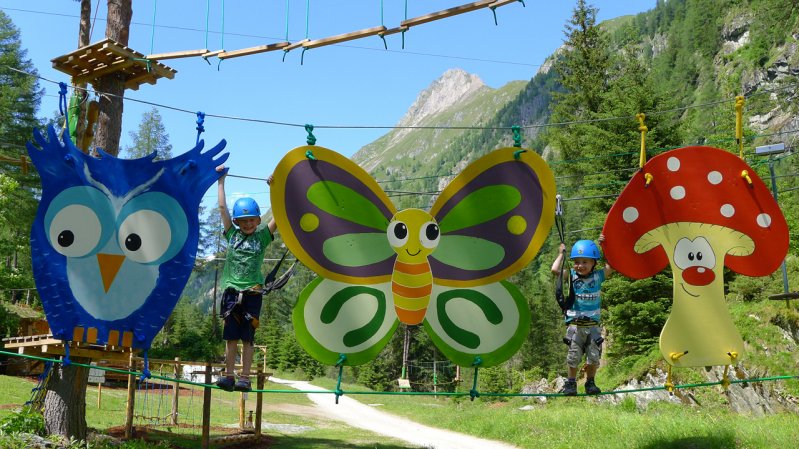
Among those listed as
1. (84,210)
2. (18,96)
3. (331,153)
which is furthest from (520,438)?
(18,96)

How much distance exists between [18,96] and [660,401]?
3229cm

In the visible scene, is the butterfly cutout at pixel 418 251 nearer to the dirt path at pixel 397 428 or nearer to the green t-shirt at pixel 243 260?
the green t-shirt at pixel 243 260

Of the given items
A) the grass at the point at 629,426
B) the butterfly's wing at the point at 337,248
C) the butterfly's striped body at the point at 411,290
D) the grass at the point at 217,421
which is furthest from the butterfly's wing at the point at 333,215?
the grass at the point at 629,426

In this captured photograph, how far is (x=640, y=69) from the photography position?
30328mm

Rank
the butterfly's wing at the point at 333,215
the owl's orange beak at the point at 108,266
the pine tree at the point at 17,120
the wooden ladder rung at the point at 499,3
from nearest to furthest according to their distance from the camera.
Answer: the owl's orange beak at the point at 108,266 → the butterfly's wing at the point at 333,215 → the wooden ladder rung at the point at 499,3 → the pine tree at the point at 17,120

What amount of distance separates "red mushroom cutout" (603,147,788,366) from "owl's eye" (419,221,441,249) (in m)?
1.76

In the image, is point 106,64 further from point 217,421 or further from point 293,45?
point 217,421

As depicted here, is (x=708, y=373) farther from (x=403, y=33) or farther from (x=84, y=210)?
(x=84, y=210)

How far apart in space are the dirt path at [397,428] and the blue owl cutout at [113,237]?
10.8m

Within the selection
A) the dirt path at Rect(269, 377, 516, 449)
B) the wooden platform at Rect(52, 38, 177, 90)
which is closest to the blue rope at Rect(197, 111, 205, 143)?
the wooden platform at Rect(52, 38, 177, 90)

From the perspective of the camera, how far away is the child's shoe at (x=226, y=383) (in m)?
5.98

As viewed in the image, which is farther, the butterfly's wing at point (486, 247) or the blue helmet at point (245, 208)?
the butterfly's wing at point (486, 247)

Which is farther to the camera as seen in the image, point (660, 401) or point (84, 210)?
point (660, 401)

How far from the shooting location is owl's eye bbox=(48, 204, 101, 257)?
6.10 meters
